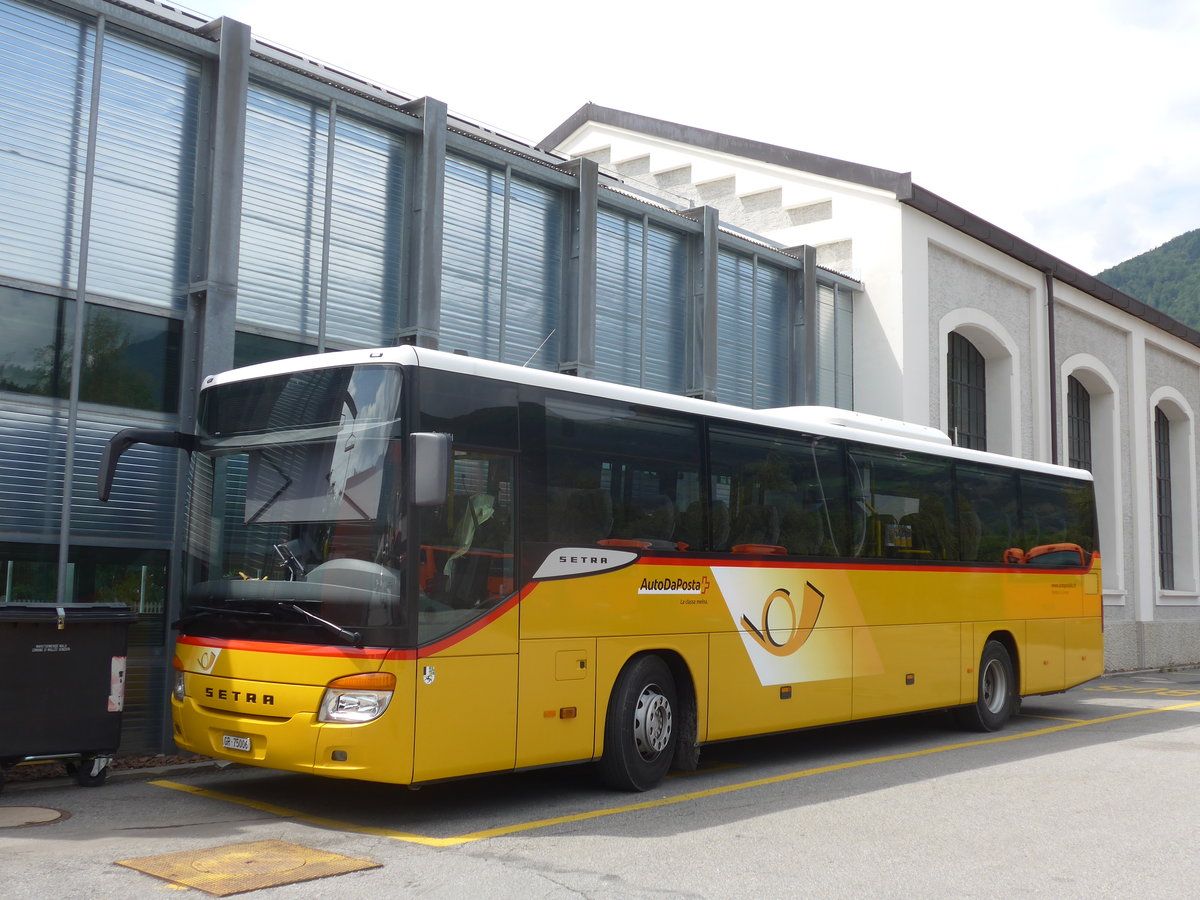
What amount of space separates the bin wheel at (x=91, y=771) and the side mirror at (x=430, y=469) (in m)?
3.55

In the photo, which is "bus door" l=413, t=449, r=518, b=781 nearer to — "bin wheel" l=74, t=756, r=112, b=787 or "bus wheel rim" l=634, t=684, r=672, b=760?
"bus wheel rim" l=634, t=684, r=672, b=760

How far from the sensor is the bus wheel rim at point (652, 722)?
346 inches

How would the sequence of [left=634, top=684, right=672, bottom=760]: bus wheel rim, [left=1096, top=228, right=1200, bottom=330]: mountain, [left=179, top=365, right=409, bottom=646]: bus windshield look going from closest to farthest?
[left=179, top=365, right=409, bottom=646]: bus windshield → [left=634, top=684, right=672, bottom=760]: bus wheel rim → [left=1096, top=228, right=1200, bottom=330]: mountain

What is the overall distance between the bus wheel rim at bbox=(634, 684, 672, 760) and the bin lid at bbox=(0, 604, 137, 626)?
3775 mm

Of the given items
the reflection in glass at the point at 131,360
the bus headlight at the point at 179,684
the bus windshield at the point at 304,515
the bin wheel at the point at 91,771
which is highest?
the reflection in glass at the point at 131,360

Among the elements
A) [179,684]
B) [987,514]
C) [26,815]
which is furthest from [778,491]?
[26,815]

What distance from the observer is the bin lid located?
802cm

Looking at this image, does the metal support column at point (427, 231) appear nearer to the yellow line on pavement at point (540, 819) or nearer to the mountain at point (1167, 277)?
the yellow line on pavement at point (540, 819)

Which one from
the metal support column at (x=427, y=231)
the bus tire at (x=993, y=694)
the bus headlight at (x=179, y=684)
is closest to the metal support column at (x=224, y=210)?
the metal support column at (x=427, y=231)

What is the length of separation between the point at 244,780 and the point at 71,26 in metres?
6.52

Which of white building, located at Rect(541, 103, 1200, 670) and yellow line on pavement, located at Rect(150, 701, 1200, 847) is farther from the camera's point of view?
white building, located at Rect(541, 103, 1200, 670)

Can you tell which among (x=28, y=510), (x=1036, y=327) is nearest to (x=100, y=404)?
(x=28, y=510)

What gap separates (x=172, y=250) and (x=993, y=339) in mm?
16630

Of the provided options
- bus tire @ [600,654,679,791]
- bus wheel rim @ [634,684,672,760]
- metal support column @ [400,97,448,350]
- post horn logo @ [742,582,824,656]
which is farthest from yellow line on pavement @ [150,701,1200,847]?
metal support column @ [400,97,448,350]
